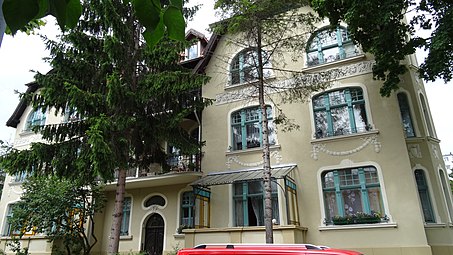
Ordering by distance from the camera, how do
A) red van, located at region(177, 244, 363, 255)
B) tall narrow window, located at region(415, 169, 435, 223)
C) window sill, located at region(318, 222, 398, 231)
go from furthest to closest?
tall narrow window, located at region(415, 169, 435, 223) < window sill, located at region(318, 222, 398, 231) < red van, located at region(177, 244, 363, 255)

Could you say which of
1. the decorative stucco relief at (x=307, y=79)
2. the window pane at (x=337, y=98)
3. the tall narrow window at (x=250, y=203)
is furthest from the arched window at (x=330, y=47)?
the tall narrow window at (x=250, y=203)

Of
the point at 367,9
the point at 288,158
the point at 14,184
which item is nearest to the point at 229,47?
the point at 288,158

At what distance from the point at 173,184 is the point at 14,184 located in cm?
1062

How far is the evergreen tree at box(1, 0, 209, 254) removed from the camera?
11422 millimetres

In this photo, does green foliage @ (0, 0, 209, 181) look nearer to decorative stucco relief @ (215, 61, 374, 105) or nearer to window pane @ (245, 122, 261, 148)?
decorative stucco relief @ (215, 61, 374, 105)

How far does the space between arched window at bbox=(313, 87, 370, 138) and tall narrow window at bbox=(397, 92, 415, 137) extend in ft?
5.49

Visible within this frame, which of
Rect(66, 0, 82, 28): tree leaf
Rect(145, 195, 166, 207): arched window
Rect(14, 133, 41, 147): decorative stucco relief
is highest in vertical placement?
Rect(14, 133, 41, 147): decorative stucco relief

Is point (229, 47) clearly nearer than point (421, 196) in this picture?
No

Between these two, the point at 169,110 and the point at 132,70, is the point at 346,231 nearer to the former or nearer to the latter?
the point at 169,110

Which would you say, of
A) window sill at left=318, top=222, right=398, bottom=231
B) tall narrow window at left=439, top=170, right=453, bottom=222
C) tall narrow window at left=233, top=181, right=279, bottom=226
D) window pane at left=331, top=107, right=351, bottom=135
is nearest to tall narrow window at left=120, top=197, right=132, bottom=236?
tall narrow window at left=233, top=181, right=279, bottom=226

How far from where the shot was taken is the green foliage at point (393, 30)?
32.0 ft

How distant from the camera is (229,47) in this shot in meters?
16.5

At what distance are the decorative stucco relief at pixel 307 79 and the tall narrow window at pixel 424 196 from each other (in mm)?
4505

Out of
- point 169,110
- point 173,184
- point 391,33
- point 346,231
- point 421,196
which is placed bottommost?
point 346,231
